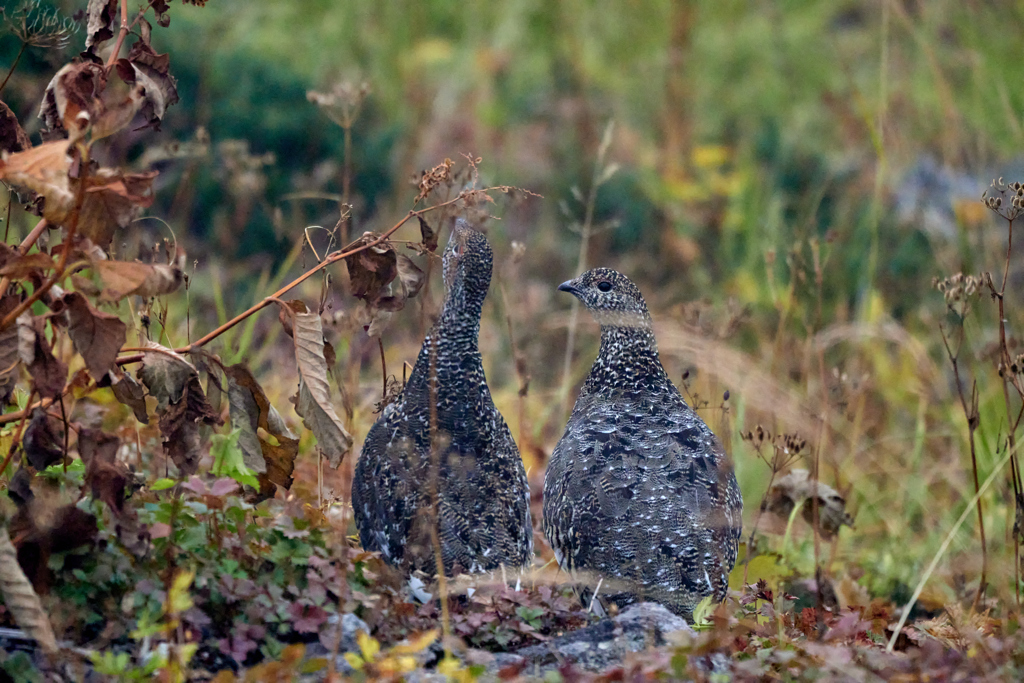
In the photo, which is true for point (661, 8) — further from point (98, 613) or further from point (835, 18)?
point (98, 613)

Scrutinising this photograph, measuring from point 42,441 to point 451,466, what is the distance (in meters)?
1.34

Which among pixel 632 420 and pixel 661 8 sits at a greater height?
pixel 661 8

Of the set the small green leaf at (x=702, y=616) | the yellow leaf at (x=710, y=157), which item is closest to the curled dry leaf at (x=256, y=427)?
the small green leaf at (x=702, y=616)

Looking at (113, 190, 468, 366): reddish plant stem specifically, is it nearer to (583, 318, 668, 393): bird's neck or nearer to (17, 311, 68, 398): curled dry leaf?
(17, 311, 68, 398): curled dry leaf

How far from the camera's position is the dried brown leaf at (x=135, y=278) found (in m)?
2.72

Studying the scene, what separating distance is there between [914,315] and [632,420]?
201 inches

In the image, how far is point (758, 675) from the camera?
9.34 ft

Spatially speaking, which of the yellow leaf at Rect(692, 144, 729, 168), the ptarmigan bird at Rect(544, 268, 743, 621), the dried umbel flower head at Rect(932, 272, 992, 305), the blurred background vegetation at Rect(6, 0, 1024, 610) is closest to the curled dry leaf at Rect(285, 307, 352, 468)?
the ptarmigan bird at Rect(544, 268, 743, 621)

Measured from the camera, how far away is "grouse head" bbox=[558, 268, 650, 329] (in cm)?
445

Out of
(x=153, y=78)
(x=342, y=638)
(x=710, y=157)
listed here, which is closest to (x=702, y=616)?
(x=342, y=638)

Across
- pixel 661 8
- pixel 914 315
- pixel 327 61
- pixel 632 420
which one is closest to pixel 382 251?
pixel 632 420

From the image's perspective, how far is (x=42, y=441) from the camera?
10.1 feet

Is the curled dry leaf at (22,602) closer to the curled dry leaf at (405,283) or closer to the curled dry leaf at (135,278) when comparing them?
the curled dry leaf at (135,278)

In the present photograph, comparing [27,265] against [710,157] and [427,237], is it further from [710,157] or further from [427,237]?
[710,157]
